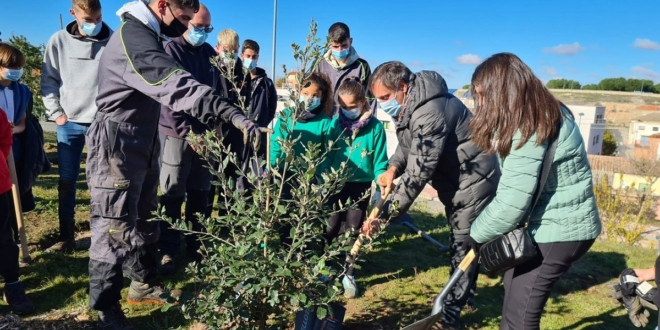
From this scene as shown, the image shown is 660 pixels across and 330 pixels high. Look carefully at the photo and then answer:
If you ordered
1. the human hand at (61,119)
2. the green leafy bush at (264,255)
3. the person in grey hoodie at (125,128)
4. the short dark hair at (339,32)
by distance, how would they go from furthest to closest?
the short dark hair at (339,32), the human hand at (61,119), the person in grey hoodie at (125,128), the green leafy bush at (264,255)

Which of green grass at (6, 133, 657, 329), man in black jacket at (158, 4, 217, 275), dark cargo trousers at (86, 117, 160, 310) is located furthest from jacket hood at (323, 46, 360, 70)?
dark cargo trousers at (86, 117, 160, 310)

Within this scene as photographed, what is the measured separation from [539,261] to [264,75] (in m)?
3.64

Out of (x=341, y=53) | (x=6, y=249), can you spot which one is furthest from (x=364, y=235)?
(x=341, y=53)

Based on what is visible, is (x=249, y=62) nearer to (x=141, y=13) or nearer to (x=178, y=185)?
(x=178, y=185)

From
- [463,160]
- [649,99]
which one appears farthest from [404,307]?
[649,99]

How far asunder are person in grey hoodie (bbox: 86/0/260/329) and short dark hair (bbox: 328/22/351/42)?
2.32 m

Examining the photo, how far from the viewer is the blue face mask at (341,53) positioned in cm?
484

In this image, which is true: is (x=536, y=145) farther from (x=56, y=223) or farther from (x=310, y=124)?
(x=56, y=223)

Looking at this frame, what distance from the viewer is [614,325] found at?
144 inches

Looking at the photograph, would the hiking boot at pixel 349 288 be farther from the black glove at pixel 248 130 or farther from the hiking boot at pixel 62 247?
the hiking boot at pixel 62 247

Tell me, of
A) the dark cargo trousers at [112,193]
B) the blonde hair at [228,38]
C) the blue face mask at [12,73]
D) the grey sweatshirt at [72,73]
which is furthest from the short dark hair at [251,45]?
the dark cargo trousers at [112,193]

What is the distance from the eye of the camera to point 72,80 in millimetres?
3941

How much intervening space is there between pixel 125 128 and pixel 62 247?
2156 millimetres

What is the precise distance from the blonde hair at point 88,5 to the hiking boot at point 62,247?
200 centimetres
